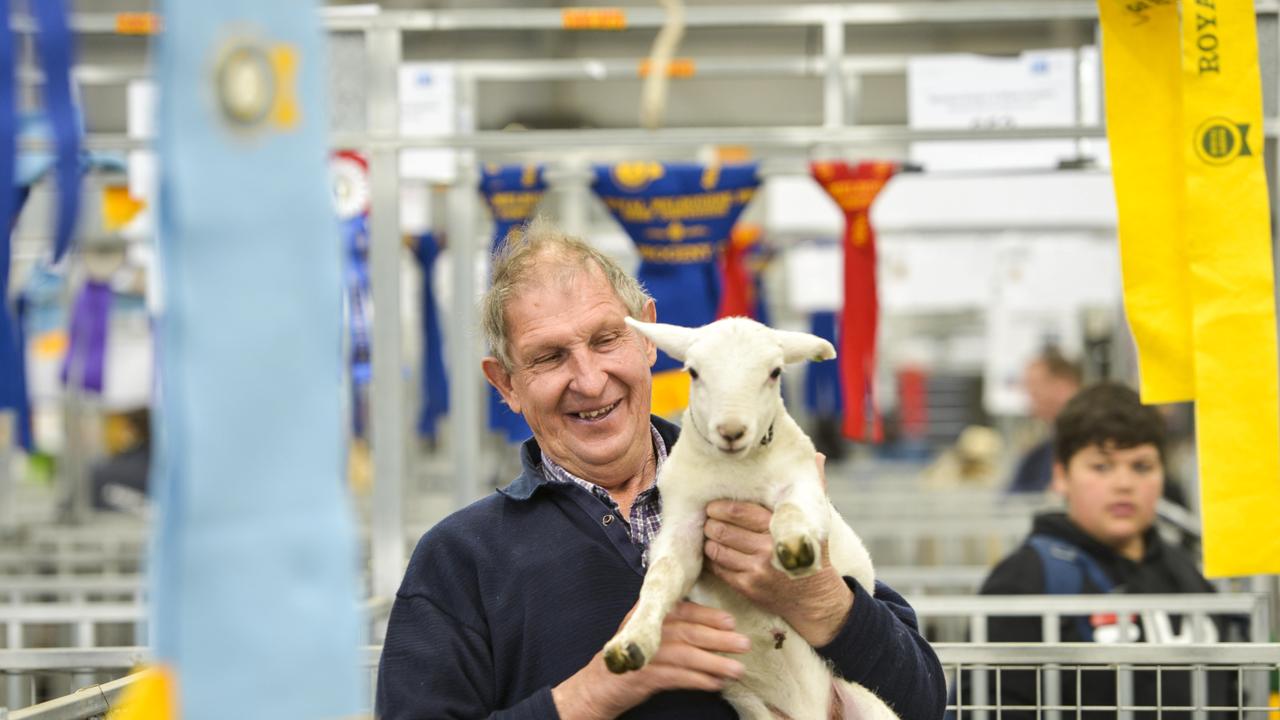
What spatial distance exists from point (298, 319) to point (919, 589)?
13.4 feet

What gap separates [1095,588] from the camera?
344 cm

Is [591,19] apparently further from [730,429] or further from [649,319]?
[730,429]

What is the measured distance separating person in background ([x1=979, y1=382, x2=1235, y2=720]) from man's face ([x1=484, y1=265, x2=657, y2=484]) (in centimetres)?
168

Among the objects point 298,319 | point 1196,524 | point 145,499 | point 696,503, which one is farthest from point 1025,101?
point 145,499

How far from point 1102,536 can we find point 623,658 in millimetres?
2208

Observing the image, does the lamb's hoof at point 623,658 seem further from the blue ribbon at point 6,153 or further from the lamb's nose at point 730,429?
the blue ribbon at point 6,153

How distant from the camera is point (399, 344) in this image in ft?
11.5

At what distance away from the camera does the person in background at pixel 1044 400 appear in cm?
694

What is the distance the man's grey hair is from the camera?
204 cm

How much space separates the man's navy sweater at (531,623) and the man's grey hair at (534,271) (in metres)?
0.28

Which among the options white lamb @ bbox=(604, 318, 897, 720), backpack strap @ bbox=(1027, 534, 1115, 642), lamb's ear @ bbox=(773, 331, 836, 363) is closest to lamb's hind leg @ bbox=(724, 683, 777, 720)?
white lamb @ bbox=(604, 318, 897, 720)

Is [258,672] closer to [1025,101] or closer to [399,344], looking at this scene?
[399,344]

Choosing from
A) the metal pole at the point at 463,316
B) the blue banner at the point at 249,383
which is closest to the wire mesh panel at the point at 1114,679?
the blue banner at the point at 249,383

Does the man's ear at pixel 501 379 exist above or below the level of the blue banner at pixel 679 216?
below
